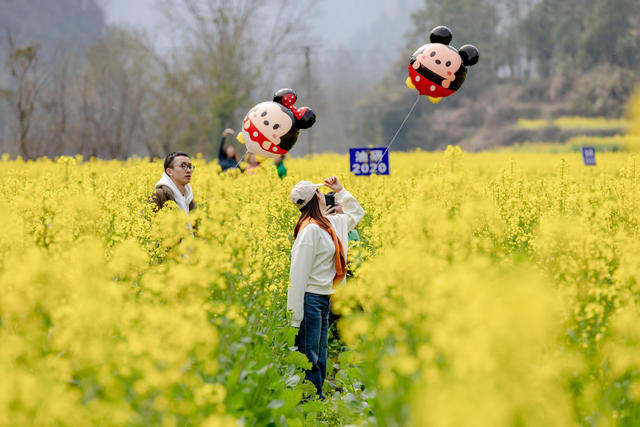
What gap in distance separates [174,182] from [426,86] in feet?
11.5

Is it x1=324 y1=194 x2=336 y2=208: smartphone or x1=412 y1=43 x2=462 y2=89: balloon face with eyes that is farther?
x1=412 y1=43 x2=462 y2=89: balloon face with eyes

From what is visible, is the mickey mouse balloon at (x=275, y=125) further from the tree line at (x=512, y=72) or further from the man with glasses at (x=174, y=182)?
the tree line at (x=512, y=72)

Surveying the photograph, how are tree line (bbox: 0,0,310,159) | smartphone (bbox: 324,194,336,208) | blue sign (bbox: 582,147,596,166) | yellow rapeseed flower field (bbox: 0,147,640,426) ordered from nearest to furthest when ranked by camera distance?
yellow rapeseed flower field (bbox: 0,147,640,426)
smartphone (bbox: 324,194,336,208)
blue sign (bbox: 582,147,596,166)
tree line (bbox: 0,0,310,159)

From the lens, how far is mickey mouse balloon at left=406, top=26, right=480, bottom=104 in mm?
7125

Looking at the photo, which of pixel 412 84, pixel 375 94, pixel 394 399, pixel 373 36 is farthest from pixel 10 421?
pixel 373 36

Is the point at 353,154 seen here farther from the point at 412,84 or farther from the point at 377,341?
the point at 377,341

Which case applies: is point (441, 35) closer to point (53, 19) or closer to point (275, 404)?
point (275, 404)

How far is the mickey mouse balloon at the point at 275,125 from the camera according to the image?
6.54 metres

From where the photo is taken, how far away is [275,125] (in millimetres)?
6531

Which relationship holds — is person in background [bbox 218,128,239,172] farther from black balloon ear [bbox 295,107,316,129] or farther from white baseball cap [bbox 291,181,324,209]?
white baseball cap [bbox 291,181,324,209]

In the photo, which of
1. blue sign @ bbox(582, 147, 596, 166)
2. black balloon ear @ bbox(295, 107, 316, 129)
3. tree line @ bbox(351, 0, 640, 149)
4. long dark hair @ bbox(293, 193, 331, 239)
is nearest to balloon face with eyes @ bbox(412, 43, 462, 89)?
black balloon ear @ bbox(295, 107, 316, 129)

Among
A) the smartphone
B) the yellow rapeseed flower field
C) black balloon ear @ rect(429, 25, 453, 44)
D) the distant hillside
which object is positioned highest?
the distant hillside

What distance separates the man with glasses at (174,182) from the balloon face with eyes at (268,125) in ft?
3.68

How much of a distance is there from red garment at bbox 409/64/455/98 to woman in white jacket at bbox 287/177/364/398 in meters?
2.97
